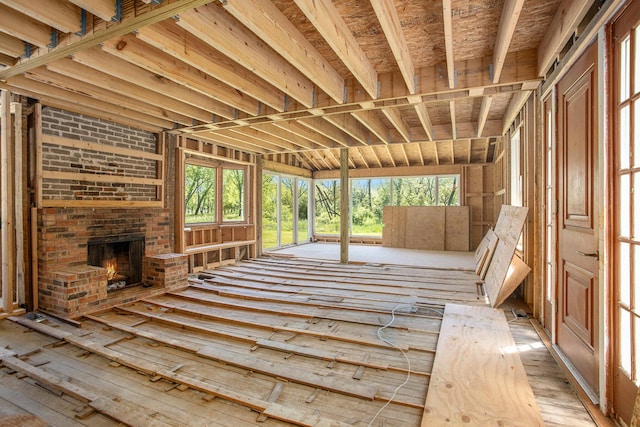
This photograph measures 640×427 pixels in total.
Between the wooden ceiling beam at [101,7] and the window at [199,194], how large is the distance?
4505mm

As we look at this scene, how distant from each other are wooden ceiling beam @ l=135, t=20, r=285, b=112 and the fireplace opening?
3.16 metres

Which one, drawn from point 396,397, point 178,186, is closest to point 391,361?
point 396,397

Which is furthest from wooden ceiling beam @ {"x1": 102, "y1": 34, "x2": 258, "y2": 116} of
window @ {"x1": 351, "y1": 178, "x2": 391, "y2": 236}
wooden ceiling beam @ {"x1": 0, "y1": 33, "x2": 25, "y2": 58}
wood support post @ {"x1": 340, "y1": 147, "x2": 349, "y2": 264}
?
window @ {"x1": 351, "y1": 178, "x2": 391, "y2": 236}

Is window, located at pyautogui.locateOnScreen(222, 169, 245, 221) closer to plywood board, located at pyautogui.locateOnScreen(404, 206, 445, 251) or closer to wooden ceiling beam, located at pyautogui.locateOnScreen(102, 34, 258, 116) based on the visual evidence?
wooden ceiling beam, located at pyautogui.locateOnScreen(102, 34, 258, 116)

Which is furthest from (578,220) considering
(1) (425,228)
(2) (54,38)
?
(1) (425,228)

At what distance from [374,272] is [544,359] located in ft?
11.8

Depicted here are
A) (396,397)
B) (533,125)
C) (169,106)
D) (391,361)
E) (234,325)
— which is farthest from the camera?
(169,106)

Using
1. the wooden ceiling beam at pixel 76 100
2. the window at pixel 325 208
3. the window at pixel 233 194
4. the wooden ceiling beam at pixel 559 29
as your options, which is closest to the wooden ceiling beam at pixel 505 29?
the wooden ceiling beam at pixel 559 29

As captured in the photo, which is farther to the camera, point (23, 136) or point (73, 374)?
point (23, 136)

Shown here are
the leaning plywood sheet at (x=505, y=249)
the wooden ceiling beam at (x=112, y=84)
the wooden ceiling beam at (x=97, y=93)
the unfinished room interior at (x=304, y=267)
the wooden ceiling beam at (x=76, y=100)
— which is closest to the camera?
the unfinished room interior at (x=304, y=267)

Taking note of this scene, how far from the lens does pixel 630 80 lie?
179 cm

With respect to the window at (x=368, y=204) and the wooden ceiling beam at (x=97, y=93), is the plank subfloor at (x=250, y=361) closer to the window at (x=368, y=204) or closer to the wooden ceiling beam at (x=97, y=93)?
the wooden ceiling beam at (x=97, y=93)

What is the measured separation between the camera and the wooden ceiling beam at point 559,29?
2246 millimetres

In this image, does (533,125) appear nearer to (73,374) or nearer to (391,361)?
(391,361)
